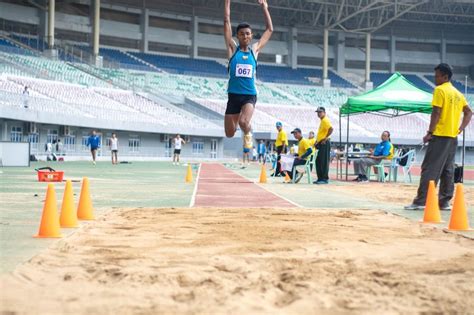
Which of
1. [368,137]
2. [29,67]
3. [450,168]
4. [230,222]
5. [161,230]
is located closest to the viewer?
[161,230]

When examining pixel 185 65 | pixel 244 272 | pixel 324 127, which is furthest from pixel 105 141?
pixel 244 272

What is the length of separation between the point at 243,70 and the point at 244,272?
5.20 metres

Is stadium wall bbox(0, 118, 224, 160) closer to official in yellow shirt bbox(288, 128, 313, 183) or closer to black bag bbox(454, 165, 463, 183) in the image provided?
official in yellow shirt bbox(288, 128, 313, 183)

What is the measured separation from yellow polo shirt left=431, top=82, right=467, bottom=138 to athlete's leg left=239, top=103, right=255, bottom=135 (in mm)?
2821

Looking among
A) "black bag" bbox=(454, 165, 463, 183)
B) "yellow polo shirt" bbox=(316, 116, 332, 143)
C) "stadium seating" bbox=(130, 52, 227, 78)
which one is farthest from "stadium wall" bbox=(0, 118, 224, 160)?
"black bag" bbox=(454, 165, 463, 183)

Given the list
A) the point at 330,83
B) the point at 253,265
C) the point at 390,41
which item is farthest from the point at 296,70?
the point at 253,265

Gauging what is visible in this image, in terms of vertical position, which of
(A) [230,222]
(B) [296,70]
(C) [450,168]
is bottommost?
(A) [230,222]

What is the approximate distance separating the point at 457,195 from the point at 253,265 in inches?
155

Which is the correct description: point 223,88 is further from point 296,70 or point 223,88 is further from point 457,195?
point 457,195

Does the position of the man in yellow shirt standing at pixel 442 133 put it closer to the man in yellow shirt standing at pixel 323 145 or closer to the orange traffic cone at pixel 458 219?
the orange traffic cone at pixel 458 219

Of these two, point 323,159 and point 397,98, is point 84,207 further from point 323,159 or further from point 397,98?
point 397,98

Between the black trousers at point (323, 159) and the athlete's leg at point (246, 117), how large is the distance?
28.4 feet

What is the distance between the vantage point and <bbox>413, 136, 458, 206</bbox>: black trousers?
32.6 feet

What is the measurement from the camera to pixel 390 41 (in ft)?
250
